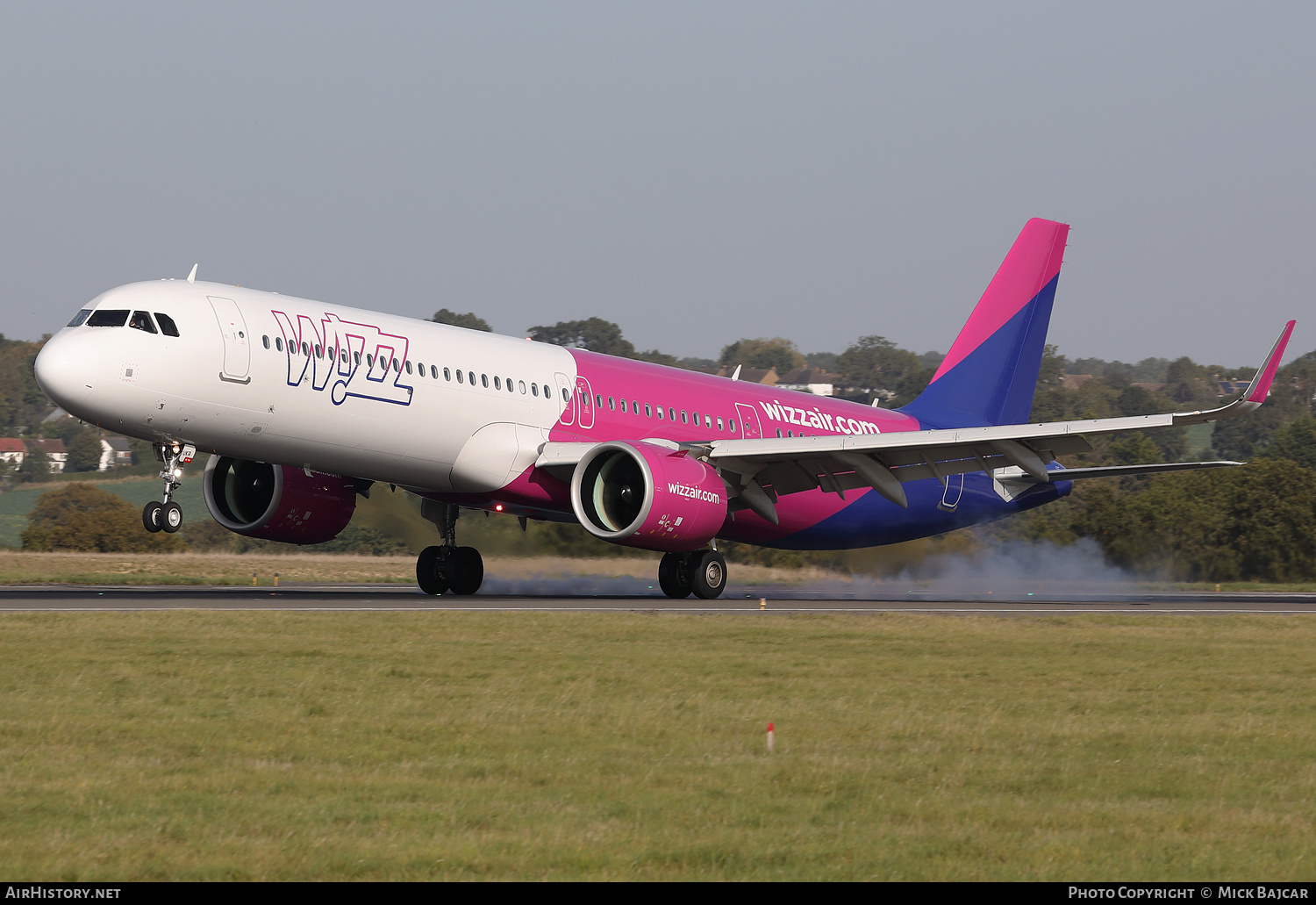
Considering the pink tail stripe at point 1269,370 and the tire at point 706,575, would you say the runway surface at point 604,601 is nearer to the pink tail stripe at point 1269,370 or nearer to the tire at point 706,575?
the tire at point 706,575

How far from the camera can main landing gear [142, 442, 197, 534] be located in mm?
21953

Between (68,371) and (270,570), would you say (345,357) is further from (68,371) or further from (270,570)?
(270,570)

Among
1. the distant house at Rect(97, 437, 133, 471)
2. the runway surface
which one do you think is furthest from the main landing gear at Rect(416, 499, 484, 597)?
the distant house at Rect(97, 437, 133, 471)

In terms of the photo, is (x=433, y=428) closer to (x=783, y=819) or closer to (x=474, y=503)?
(x=474, y=503)

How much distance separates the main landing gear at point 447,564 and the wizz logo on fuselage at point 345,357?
491 cm

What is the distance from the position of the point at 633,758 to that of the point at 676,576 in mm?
17619

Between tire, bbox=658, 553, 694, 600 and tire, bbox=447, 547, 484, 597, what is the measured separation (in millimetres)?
3814

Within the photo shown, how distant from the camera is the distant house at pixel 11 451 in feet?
334

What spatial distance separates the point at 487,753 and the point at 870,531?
22.6m

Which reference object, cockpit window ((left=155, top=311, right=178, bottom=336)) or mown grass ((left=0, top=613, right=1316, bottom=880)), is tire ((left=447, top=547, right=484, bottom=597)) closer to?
cockpit window ((left=155, top=311, right=178, bottom=336))

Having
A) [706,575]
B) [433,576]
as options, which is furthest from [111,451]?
[706,575]

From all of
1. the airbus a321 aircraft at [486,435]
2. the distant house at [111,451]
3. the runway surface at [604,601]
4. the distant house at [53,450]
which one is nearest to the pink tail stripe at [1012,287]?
the airbus a321 aircraft at [486,435]

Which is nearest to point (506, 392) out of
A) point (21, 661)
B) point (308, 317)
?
point (308, 317)

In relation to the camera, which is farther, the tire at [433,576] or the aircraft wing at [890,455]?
the tire at [433,576]
